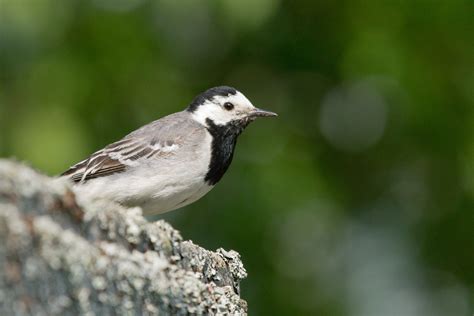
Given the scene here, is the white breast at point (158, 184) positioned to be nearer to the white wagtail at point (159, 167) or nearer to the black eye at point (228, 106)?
the white wagtail at point (159, 167)

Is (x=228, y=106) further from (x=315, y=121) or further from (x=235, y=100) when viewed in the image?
(x=315, y=121)

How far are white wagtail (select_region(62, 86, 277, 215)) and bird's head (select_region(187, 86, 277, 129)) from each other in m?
0.24

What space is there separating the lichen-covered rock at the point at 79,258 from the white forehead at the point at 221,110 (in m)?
3.51

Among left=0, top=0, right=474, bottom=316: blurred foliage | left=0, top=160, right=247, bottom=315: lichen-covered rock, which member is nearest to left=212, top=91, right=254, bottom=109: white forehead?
left=0, top=0, right=474, bottom=316: blurred foliage

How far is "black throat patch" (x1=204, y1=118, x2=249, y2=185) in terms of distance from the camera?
6355 millimetres

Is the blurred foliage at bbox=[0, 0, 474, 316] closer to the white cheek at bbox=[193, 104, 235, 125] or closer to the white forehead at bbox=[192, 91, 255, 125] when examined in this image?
the white forehead at bbox=[192, 91, 255, 125]

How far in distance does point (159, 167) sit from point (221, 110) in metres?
1.17

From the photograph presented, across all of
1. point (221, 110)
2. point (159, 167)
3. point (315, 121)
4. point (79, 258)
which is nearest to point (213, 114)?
point (221, 110)

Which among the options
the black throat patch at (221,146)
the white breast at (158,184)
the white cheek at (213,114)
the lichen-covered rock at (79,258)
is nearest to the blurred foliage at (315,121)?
the white cheek at (213,114)

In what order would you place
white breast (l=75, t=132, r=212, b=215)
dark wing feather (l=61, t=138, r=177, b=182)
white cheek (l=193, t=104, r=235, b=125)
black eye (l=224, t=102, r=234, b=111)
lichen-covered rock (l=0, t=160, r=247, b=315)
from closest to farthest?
lichen-covered rock (l=0, t=160, r=247, b=315) → white breast (l=75, t=132, r=212, b=215) → dark wing feather (l=61, t=138, r=177, b=182) → white cheek (l=193, t=104, r=235, b=125) → black eye (l=224, t=102, r=234, b=111)

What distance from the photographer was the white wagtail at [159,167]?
604 cm

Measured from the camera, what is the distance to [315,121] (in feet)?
29.7

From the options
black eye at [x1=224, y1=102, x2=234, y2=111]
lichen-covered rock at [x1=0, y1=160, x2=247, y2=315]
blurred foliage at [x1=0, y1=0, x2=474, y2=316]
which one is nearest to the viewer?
lichen-covered rock at [x1=0, y1=160, x2=247, y2=315]

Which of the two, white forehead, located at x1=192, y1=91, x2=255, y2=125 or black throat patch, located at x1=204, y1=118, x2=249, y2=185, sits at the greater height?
white forehead, located at x1=192, y1=91, x2=255, y2=125
